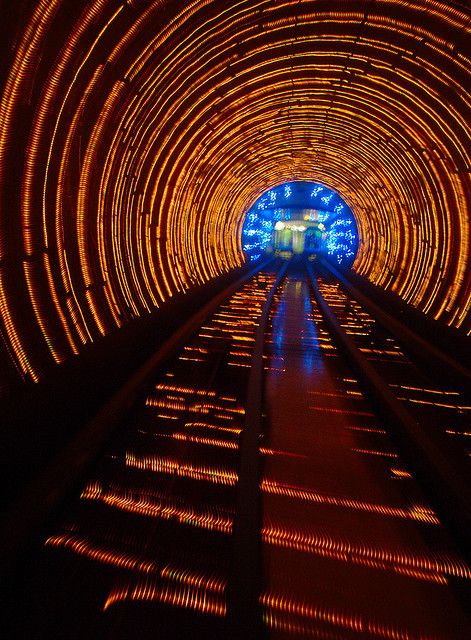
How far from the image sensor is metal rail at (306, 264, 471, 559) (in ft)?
12.2

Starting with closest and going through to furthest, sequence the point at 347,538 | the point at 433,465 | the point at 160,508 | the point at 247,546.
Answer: the point at 247,546, the point at 347,538, the point at 160,508, the point at 433,465

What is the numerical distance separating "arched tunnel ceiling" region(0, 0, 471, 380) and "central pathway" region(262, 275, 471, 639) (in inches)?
99.2

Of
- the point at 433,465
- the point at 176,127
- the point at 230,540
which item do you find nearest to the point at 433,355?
the point at 433,465

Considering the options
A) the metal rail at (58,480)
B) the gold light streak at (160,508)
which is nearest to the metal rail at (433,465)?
the gold light streak at (160,508)

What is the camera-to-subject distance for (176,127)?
32.8 ft

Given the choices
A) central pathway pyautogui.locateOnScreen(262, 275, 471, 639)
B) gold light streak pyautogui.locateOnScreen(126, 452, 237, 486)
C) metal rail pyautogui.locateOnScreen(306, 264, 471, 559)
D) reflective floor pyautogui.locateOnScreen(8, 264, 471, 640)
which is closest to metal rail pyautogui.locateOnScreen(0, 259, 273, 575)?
reflective floor pyautogui.locateOnScreen(8, 264, 471, 640)

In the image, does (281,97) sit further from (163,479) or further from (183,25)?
(163,479)

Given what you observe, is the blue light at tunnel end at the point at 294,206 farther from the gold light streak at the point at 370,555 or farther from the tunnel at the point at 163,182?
the gold light streak at the point at 370,555

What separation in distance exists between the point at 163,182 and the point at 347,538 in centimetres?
895

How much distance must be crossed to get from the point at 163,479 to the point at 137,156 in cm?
583

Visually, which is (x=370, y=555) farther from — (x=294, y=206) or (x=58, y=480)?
(x=294, y=206)

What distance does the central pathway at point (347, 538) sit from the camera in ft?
9.49

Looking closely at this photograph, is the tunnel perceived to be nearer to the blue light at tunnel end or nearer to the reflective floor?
the reflective floor

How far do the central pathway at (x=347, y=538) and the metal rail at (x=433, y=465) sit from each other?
0.37 feet
